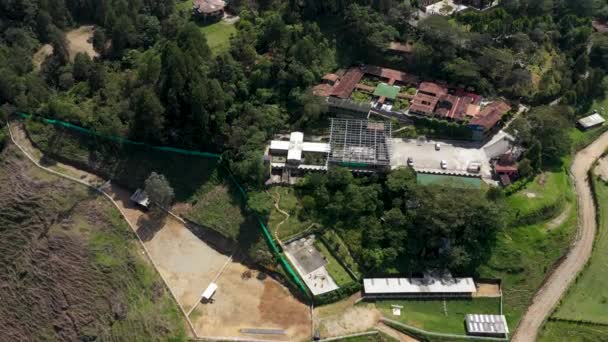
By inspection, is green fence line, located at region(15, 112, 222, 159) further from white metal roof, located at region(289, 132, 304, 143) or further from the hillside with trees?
white metal roof, located at region(289, 132, 304, 143)

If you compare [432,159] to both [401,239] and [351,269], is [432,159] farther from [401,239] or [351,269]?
[351,269]

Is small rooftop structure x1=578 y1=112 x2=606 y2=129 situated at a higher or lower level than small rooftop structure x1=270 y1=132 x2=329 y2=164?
lower

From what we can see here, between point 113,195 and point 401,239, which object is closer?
point 401,239

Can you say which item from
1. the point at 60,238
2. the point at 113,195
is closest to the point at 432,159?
the point at 113,195

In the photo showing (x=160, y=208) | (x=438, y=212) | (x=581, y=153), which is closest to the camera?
(x=438, y=212)

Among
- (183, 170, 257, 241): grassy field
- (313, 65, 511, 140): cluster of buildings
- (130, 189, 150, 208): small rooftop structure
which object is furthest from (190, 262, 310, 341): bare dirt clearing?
(313, 65, 511, 140): cluster of buildings
